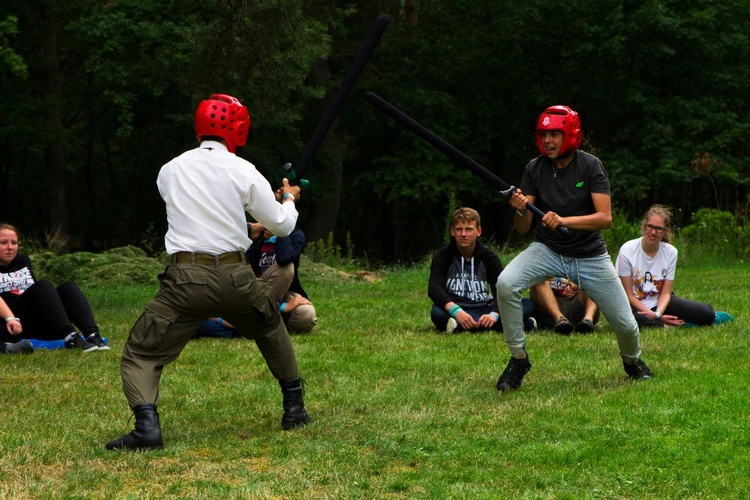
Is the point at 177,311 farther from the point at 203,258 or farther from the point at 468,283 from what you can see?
the point at 468,283

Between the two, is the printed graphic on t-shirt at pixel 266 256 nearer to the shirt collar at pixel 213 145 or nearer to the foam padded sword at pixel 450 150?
the foam padded sword at pixel 450 150

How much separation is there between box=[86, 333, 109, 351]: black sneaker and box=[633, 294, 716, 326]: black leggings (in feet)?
16.2

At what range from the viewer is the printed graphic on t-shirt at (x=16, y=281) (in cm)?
950

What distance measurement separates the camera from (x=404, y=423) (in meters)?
6.30

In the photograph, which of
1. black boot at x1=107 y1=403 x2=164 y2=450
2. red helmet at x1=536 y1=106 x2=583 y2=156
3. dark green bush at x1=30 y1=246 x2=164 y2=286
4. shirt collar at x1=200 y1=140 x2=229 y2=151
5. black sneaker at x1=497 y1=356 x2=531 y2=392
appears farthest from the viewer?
dark green bush at x1=30 y1=246 x2=164 y2=286

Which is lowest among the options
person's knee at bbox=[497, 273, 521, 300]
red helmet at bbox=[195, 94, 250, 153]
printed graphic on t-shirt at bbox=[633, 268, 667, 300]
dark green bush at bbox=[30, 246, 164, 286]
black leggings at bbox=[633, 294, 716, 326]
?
dark green bush at bbox=[30, 246, 164, 286]

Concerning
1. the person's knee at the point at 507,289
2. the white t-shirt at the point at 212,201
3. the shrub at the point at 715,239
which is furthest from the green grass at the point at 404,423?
the shrub at the point at 715,239

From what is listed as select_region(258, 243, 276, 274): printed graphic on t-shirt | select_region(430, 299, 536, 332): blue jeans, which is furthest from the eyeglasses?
select_region(258, 243, 276, 274): printed graphic on t-shirt

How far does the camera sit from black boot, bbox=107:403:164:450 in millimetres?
5750

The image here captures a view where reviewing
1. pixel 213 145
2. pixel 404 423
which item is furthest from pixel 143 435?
pixel 213 145

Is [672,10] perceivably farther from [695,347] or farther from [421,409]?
[421,409]

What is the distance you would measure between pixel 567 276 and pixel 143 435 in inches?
122

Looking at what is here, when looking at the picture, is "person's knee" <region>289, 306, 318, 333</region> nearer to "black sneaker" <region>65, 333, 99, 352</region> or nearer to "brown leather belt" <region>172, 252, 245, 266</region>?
"black sneaker" <region>65, 333, 99, 352</region>

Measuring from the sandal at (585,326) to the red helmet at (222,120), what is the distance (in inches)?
187
